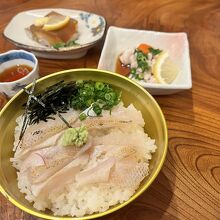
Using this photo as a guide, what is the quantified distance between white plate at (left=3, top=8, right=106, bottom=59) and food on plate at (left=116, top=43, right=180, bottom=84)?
22 cm

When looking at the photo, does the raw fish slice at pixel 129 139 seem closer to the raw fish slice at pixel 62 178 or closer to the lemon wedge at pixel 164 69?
the raw fish slice at pixel 62 178

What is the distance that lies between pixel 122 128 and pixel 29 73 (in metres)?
0.61

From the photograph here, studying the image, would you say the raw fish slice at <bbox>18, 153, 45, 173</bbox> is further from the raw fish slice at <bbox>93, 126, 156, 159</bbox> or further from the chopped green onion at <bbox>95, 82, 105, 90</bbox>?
the chopped green onion at <bbox>95, 82, 105, 90</bbox>

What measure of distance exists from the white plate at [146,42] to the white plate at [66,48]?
0.32 feet

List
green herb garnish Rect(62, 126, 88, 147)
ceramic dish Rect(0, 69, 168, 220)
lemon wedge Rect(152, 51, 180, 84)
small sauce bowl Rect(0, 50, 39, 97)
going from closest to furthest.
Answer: ceramic dish Rect(0, 69, 168, 220) < green herb garnish Rect(62, 126, 88, 147) < small sauce bowl Rect(0, 50, 39, 97) < lemon wedge Rect(152, 51, 180, 84)

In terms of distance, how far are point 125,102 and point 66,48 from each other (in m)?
0.57

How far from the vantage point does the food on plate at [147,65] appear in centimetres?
179

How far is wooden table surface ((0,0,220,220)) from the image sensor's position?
1.29m

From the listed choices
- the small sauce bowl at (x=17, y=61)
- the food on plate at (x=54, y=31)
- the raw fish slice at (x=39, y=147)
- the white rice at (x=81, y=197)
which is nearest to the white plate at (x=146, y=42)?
the food on plate at (x=54, y=31)

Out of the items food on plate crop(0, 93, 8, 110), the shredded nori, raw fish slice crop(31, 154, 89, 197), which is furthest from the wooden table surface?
the shredded nori

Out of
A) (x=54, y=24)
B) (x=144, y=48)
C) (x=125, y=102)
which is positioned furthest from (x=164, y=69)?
(x=54, y=24)

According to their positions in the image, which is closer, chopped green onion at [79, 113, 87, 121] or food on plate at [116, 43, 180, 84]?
chopped green onion at [79, 113, 87, 121]

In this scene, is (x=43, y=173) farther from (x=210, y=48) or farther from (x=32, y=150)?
(x=210, y=48)

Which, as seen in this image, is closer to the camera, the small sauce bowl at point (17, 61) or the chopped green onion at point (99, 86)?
the chopped green onion at point (99, 86)
